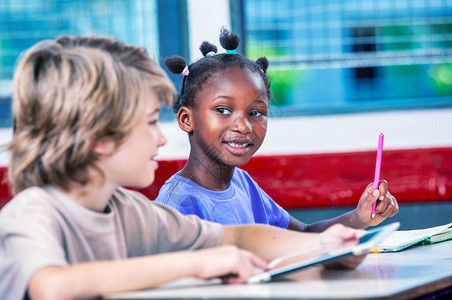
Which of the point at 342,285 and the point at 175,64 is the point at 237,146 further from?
the point at 342,285

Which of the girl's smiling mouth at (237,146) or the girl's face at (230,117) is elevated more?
the girl's face at (230,117)

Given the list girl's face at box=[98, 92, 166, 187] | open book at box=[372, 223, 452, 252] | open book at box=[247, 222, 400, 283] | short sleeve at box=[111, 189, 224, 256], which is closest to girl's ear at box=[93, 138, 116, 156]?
girl's face at box=[98, 92, 166, 187]

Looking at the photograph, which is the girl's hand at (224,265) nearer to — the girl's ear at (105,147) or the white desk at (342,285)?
the white desk at (342,285)

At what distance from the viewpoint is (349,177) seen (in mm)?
2486

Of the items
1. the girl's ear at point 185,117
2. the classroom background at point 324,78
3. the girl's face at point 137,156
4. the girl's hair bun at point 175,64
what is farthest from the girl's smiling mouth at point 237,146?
the classroom background at point 324,78

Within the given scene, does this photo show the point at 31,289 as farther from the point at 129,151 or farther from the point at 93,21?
the point at 93,21

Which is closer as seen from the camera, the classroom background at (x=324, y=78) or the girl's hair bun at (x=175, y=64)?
the girl's hair bun at (x=175, y=64)

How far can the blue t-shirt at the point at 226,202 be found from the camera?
1179 millimetres

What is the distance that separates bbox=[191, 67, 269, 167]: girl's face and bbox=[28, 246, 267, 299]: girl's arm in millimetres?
493

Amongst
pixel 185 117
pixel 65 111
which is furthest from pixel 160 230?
pixel 185 117

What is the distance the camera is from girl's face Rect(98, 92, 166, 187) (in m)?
0.82

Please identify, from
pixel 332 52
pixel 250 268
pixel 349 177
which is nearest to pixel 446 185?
pixel 349 177

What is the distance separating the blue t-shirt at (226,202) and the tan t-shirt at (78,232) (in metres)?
0.21

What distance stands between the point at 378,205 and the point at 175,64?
20.1 inches
